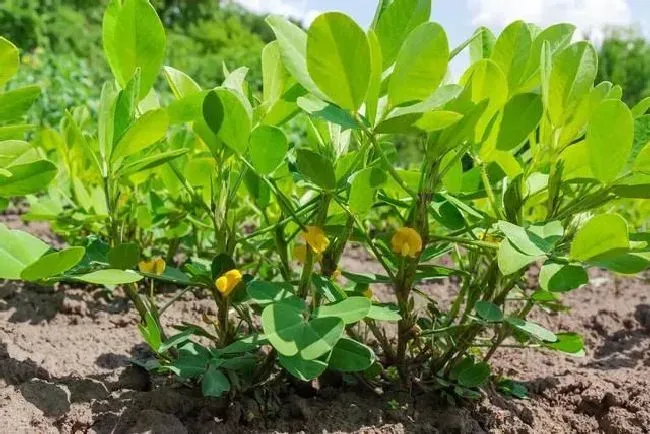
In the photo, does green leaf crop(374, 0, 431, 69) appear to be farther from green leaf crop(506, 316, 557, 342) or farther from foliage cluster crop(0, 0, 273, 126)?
foliage cluster crop(0, 0, 273, 126)

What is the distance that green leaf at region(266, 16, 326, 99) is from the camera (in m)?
0.84

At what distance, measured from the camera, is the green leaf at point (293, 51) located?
0.84 metres

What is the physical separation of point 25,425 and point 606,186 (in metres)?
0.85

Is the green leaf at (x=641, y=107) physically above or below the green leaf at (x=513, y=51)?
below

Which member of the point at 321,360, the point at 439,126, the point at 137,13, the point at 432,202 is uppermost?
the point at 137,13

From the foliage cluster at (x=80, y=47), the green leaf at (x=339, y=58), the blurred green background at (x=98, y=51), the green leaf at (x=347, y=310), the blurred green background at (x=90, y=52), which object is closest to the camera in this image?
the green leaf at (x=339, y=58)

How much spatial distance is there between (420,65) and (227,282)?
15.2 inches

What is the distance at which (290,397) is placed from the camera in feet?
3.73

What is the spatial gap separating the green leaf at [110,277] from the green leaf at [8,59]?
0.27m

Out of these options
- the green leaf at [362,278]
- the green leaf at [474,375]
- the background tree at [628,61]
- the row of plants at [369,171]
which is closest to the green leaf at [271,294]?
the row of plants at [369,171]

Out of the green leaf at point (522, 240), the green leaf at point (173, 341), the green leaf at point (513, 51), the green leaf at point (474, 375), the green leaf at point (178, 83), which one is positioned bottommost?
the green leaf at point (474, 375)

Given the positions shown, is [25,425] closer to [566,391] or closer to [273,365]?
[273,365]

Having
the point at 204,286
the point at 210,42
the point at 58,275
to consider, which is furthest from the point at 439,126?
the point at 210,42

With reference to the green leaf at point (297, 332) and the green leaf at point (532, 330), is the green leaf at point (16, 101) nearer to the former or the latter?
the green leaf at point (297, 332)
